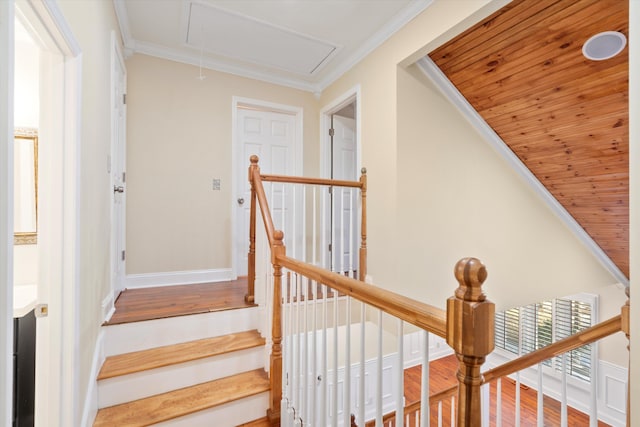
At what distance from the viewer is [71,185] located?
4.18 ft

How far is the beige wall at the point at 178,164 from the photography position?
3.08 m

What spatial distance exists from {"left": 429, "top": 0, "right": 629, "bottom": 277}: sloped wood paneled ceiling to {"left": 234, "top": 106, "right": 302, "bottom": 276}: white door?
6.20 ft

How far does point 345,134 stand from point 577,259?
3339 millimetres

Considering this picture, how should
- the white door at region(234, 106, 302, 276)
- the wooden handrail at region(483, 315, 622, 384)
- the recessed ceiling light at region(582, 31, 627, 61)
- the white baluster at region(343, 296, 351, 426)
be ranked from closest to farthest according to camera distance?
the white baluster at region(343, 296, 351, 426), the wooden handrail at region(483, 315, 622, 384), the recessed ceiling light at region(582, 31, 627, 61), the white door at region(234, 106, 302, 276)

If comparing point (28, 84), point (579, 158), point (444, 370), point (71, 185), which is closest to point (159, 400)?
point (71, 185)

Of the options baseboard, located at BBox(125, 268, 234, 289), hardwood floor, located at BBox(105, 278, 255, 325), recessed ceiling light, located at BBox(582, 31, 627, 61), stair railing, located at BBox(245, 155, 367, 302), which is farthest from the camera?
baseboard, located at BBox(125, 268, 234, 289)

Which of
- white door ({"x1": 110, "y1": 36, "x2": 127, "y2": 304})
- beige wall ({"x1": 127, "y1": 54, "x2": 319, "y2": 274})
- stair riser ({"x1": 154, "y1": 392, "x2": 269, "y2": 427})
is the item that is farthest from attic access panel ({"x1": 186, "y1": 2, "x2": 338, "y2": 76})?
stair riser ({"x1": 154, "y1": 392, "x2": 269, "y2": 427})

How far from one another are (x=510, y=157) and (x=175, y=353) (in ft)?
11.8

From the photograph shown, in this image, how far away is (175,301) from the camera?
2568 mm

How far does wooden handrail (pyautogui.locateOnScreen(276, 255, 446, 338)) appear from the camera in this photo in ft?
2.61

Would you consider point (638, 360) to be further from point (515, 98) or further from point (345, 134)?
point (345, 134)

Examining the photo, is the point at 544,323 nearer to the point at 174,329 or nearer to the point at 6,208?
the point at 174,329

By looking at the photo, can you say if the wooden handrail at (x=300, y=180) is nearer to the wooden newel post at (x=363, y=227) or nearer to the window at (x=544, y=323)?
the wooden newel post at (x=363, y=227)

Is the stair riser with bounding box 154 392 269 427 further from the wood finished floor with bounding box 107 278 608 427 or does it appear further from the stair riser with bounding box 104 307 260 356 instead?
the stair riser with bounding box 104 307 260 356
